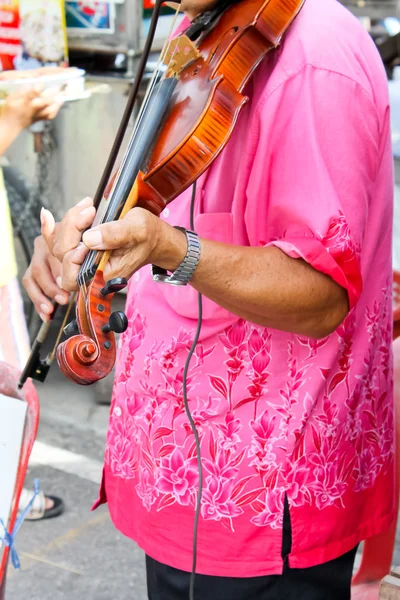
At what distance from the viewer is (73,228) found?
1.07 meters

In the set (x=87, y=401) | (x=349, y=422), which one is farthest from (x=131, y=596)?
(x=349, y=422)

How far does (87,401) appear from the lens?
3785mm

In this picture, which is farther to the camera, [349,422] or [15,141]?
[15,141]

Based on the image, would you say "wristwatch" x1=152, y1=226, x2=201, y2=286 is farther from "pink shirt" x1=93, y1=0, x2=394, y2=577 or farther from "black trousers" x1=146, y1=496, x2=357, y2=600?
"black trousers" x1=146, y1=496, x2=357, y2=600

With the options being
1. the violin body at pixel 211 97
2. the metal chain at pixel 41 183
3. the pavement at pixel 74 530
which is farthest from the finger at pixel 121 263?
the metal chain at pixel 41 183

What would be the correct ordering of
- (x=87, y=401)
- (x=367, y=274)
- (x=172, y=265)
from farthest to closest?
(x=87, y=401) < (x=367, y=274) < (x=172, y=265)

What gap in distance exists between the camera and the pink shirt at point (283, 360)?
1.15 metres

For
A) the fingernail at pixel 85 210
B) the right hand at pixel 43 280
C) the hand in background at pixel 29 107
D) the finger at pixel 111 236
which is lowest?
the hand in background at pixel 29 107

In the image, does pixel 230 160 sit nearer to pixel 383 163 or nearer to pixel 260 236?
pixel 260 236

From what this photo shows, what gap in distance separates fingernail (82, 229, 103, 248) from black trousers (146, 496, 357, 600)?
56cm

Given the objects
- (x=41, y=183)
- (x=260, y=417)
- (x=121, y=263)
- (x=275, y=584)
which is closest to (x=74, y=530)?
(x=41, y=183)

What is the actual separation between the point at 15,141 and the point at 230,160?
8.21 feet

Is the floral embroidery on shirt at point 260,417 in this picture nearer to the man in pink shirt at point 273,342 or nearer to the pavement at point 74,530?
the man in pink shirt at point 273,342

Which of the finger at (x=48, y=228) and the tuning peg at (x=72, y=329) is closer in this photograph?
the tuning peg at (x=72, y=329)
